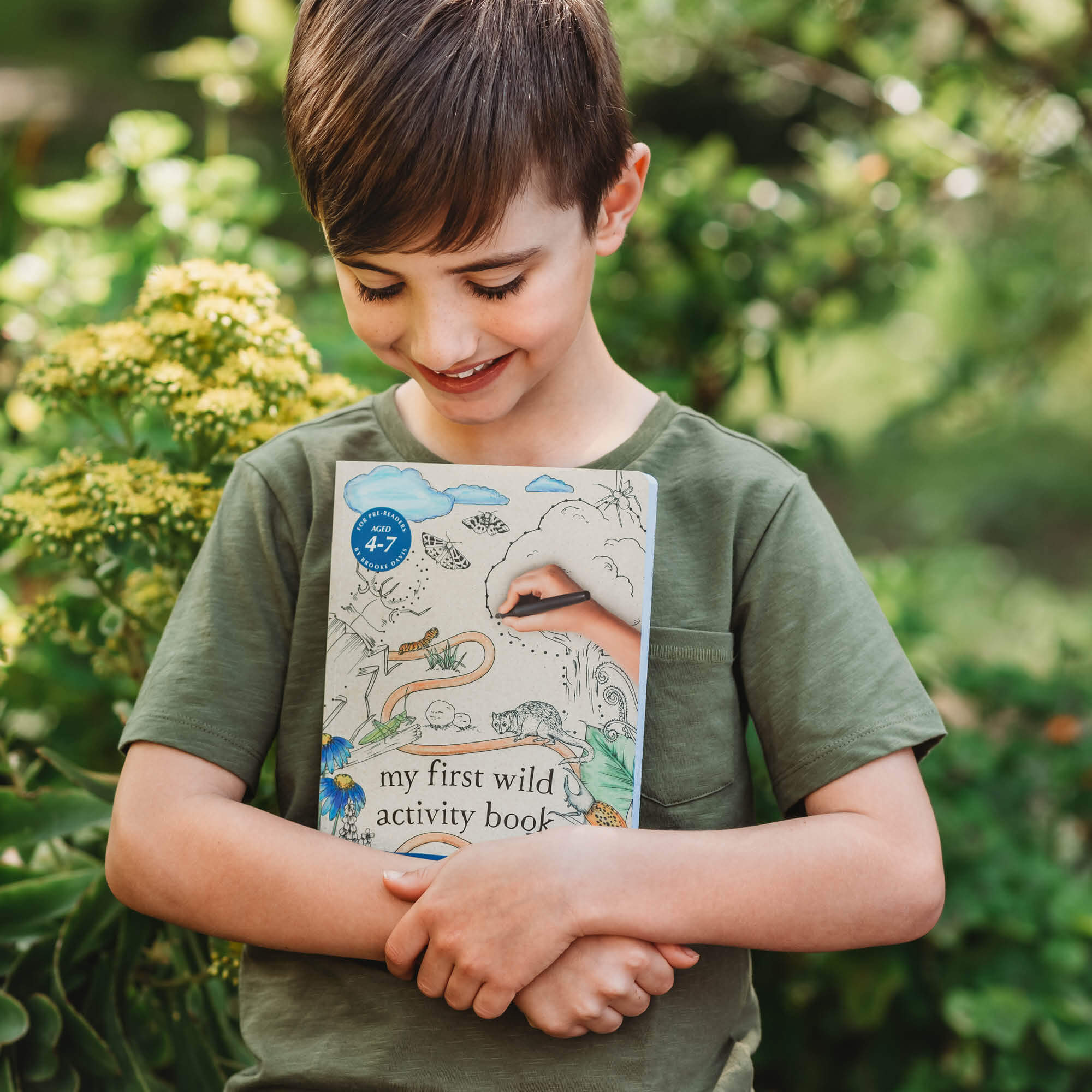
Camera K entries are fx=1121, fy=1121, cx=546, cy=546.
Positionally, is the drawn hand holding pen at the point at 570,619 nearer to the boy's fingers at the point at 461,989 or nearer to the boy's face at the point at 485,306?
the boy's face at the point at 485,306

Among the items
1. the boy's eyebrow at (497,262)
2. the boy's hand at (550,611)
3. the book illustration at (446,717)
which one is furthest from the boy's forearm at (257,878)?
the boy's eyebrow at (497,262)

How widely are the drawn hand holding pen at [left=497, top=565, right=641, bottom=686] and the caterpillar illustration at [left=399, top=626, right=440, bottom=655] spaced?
56mm

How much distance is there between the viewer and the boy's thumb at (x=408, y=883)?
0.85 m

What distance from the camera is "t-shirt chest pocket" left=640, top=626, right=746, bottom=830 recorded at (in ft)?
3.05

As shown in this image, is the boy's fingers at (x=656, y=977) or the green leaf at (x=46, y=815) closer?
the boy's fingers at (x=656, y=977)

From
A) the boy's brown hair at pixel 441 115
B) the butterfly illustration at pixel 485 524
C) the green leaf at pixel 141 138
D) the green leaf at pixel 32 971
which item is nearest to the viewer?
the boy's brown hair at pixel 441 115

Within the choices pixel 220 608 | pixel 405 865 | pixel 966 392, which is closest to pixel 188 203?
pixel 220 608

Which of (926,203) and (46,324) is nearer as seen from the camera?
(46,324)

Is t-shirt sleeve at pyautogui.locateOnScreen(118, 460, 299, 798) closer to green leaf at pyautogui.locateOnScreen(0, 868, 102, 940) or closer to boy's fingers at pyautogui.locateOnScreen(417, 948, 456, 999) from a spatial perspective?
boy's fingers at pyautogui.locateOnScreen(417, 948, 456, 999)

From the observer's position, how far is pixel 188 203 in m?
1.66

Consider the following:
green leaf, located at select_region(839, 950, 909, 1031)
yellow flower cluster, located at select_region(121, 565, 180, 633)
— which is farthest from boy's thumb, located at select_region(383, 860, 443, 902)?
green leaf, located at select_region(839, 950, 909, 1031)

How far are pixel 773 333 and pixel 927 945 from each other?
3.24ft

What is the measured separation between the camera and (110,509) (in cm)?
107

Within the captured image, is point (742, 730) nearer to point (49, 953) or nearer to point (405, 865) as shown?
point (405, 865)
